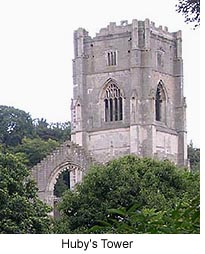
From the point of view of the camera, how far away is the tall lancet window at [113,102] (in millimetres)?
30922

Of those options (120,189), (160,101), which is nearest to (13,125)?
(120,189)

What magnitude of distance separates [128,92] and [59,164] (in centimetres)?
570

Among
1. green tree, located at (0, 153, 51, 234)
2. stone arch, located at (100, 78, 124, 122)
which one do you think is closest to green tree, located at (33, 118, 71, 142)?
stone arch, located at (100, 78, 124, 122)

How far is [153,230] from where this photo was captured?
2.39 metres

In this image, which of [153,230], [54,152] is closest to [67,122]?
[54,152]

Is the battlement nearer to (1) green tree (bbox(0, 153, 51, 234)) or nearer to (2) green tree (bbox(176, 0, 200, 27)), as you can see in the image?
(1) green tree (bbox(0, 153, 51, 234))

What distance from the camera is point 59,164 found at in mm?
26484

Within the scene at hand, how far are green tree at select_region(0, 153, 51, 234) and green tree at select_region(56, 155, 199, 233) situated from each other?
1.58 ft
